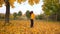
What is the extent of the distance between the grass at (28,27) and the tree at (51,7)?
0.29 m

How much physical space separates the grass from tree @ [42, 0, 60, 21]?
0.29 m

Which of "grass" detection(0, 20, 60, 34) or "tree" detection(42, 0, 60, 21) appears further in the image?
"tree" detection(42, 0, 60, 21)

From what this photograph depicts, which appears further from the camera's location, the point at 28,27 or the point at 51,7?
the point at 51,7

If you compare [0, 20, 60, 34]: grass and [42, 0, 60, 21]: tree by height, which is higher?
[42, 0, 60, 21]: tree

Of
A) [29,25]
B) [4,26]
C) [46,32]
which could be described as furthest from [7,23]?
[46,32]

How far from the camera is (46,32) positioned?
5617 millimetres

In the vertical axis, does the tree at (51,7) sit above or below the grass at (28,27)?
above

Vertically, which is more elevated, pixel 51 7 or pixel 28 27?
pixel 51 7

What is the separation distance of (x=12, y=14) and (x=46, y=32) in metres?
0.96

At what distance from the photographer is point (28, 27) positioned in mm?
5766

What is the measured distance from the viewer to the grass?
5504 millimetres

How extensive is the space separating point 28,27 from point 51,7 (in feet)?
2.68

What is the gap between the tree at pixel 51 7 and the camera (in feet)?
19.0

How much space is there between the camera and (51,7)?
593cm
